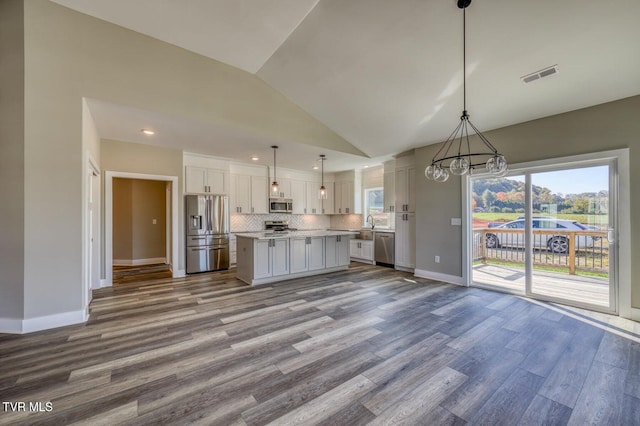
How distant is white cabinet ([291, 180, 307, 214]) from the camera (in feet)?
Result: 25.3

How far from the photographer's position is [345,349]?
250 centimetres

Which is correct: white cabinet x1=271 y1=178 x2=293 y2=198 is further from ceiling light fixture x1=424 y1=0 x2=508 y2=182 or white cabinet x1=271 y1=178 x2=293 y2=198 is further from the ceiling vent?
the ceiling vent

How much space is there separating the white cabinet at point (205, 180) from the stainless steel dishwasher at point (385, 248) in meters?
4.00

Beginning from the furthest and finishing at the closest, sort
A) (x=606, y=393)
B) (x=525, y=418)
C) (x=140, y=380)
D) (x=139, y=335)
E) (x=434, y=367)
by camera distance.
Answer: (x=139, y=335)
(x=434, y=367)
(x=140, y=380)
(x=606, y=393)
(x=525, y=418)

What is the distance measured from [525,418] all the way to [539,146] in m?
3.78

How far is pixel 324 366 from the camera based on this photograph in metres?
2.22

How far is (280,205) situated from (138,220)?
3.96 meters

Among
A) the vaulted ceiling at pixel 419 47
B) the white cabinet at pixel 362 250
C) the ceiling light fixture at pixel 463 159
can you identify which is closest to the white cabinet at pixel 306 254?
the white cabinet at pixel 362 250

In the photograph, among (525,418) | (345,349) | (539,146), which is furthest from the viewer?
(539,146)

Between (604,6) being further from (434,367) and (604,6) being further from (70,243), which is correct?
(70,243)

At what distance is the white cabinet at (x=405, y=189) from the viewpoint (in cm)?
587

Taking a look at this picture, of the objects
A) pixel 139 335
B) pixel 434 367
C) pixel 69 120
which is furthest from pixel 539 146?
pixel 69 120

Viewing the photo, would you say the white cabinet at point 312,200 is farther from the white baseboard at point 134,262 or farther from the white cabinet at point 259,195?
the white baseboard at point 134,262

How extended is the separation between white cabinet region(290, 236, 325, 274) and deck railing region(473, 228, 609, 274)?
3012mm
